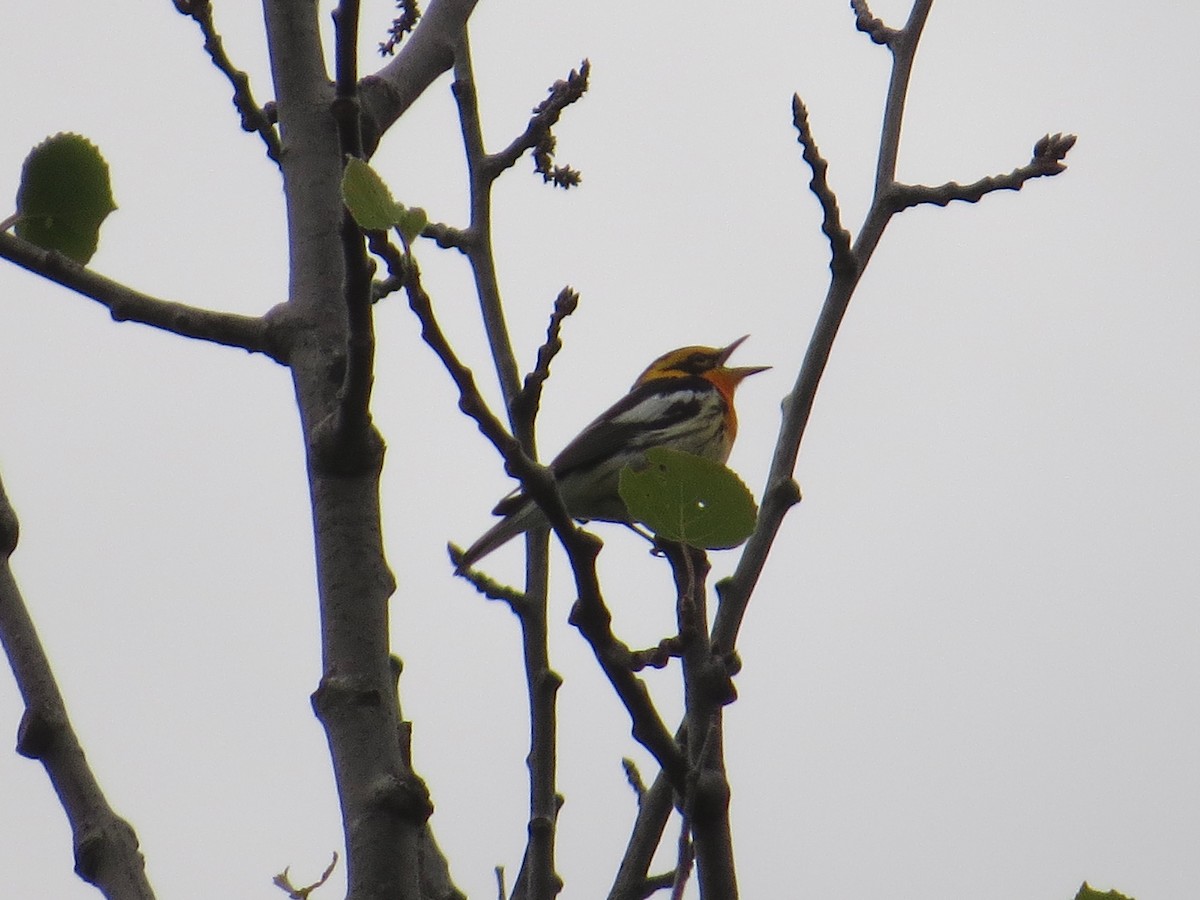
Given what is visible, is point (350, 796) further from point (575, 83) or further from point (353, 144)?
point (575, 83)

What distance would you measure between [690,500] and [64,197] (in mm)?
1046

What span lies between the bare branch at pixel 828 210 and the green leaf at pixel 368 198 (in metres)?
Answer: 0.98

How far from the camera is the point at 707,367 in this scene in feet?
25.2

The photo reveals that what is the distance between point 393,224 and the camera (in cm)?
171

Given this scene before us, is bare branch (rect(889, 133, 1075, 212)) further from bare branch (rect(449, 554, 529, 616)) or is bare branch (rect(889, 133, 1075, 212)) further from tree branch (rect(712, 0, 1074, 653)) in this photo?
bare branch (rect(449, 554, 529, 616))

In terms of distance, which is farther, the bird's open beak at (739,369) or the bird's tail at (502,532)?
the bird's open beak at (739,369)

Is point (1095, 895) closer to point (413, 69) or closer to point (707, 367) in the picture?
point (413, 69)

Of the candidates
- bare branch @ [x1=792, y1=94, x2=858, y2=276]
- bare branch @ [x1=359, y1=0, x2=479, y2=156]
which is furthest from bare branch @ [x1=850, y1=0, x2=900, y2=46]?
bare branch @ [x1=359, y1=0, x2=479, y2=156]

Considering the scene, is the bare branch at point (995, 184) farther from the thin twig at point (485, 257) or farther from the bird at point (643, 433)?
the bird at point (643, 433)

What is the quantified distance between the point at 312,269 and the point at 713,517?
2.73 feet

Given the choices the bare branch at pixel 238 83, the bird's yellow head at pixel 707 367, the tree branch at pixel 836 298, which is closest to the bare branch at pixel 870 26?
the tree branch at pixel 836 298

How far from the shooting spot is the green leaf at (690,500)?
1.86m

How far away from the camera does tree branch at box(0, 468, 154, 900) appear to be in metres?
1.83

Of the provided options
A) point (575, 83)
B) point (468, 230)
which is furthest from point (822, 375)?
point (575, 83)
